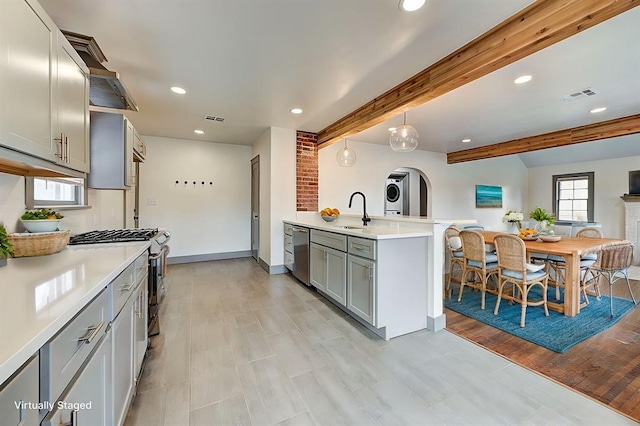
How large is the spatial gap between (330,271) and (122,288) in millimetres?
2098

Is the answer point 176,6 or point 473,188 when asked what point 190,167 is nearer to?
point 176,6

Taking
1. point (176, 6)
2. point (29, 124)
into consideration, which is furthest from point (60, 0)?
point (29, 124)

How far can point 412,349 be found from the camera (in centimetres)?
222

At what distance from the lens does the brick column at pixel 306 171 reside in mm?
4660

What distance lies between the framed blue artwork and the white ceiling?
3344 millimetres

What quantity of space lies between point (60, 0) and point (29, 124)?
108 centimetres

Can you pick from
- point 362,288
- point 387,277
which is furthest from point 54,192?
point 387,277

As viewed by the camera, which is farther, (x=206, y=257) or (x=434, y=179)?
(x=434, y=179)

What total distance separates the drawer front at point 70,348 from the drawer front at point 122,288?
10 centimetres

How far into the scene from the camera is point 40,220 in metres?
1.67

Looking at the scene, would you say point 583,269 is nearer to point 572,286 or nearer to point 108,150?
point 572,286

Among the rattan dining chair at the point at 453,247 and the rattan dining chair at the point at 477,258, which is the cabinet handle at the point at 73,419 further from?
the rattan dining chair at the point at 453,247

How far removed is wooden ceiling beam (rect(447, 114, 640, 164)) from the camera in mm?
3925

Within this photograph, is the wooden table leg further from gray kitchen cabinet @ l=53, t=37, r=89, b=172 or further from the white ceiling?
gray kitchen cabinet @ l=53, t=37, r=89, b=172
